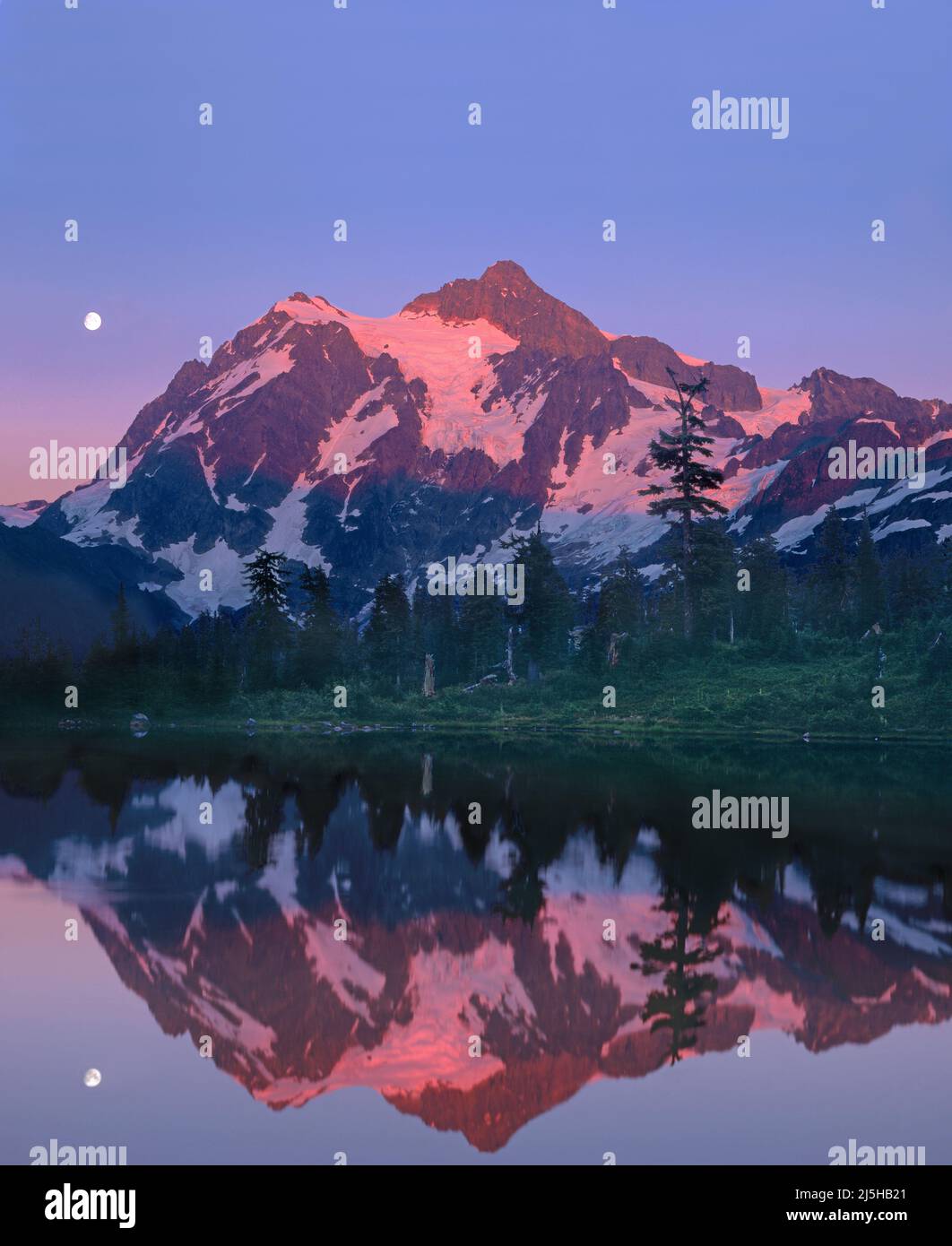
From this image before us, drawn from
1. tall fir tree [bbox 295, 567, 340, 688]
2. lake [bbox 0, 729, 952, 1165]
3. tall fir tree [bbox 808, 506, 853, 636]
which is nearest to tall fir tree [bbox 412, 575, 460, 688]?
tall fir tree [bbox 295, 567, 340, 688]

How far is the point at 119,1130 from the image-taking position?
41.3 feet

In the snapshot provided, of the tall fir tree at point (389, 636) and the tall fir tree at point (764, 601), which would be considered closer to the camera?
the tall fir tree at point (764, 601)

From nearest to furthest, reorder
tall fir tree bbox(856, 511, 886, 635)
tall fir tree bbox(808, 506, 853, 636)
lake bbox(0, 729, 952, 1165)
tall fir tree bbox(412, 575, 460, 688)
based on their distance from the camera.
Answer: lake bbox(0, 729, 952, 1165), tall fir tree bbox(856, 511, 886, 635), tall fir tree bbox(808, 506, 853, 636), tall fir tree bbox(412, 575, 460, 688)

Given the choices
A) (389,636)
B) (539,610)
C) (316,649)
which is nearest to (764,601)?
(539,610)

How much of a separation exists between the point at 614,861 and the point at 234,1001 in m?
11.6

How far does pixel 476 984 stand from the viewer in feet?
56.7

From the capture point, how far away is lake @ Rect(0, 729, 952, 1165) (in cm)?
1279

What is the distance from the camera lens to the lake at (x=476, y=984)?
42.0ft

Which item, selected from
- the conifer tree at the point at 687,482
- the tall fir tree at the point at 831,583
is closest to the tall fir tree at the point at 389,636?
the conifer tree at the point at 687,482

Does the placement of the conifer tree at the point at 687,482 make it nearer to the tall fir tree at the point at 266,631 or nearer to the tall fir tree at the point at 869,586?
the tall fir tree at the point at 869,586

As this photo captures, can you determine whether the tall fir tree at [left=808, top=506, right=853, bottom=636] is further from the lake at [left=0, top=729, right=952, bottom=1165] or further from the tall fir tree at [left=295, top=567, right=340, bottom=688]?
the lake at [left=0, top=729, right=952, bottom=1165]

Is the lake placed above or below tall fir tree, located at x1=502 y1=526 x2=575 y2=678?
below
